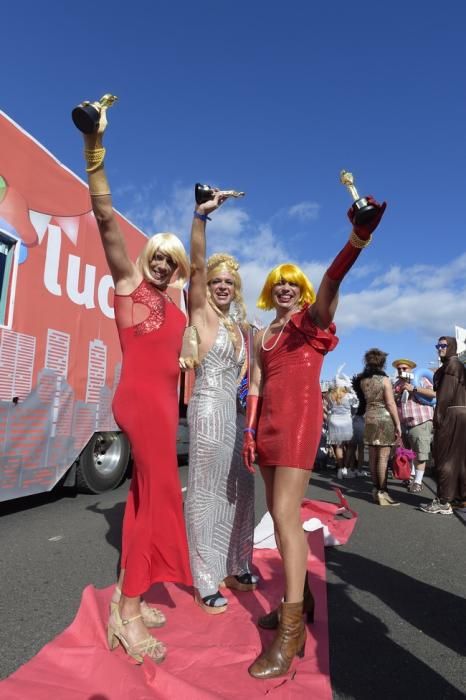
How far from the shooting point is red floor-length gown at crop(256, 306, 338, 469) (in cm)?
209

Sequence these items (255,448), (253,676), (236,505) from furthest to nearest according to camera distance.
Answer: (236,505) → (255,448) → (253,676)

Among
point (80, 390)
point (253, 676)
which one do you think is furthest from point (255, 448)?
point (80, 390)

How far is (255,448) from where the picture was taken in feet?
7.45

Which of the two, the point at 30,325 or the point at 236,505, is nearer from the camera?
the point at 236,505

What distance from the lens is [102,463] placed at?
5988 mm

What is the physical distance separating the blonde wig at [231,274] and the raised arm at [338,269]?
0.89 m

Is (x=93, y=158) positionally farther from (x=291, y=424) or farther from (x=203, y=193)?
(x=291, y=424)

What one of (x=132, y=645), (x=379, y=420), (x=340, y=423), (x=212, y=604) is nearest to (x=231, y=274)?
(x=212, y=604)

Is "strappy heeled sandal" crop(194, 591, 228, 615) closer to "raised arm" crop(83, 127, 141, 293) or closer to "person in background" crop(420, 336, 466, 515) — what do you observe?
"raised arm" crop(83, 127, 141, 293)

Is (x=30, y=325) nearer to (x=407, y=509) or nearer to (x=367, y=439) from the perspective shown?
A: (x=367, y=439)

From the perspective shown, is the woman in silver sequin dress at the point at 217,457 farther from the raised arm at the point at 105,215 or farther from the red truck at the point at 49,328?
the red truck at the point at 49,328

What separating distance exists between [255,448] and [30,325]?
3019mm

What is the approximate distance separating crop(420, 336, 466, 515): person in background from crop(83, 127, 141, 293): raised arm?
13.9 ft

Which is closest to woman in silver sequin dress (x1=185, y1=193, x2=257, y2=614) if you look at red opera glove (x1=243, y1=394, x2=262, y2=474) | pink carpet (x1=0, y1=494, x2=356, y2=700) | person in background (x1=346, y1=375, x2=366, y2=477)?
pink carpet (x1=0, y1=494, x2=356, y2=700)
